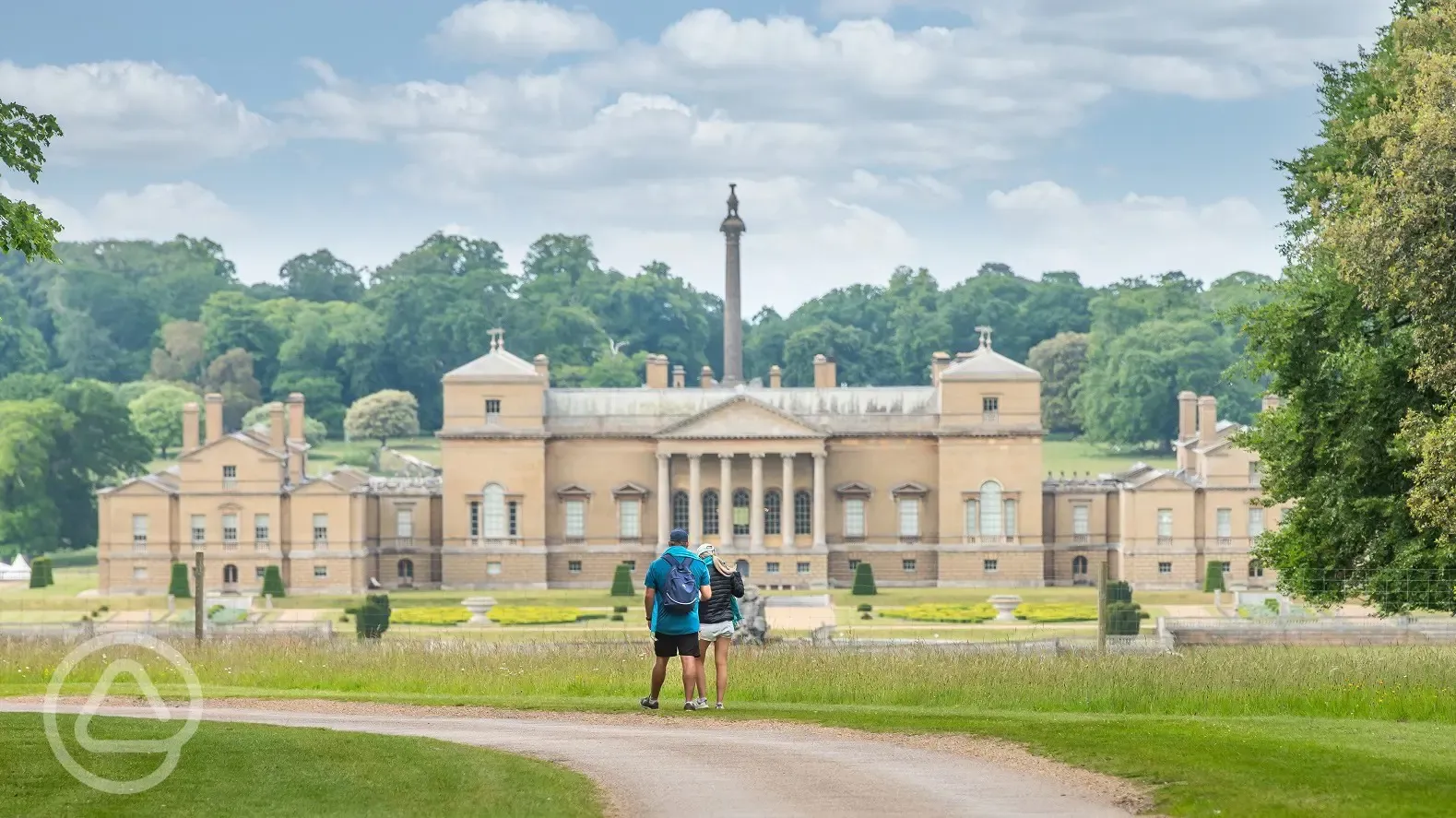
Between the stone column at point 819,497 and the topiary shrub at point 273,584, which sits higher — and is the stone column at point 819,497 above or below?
above

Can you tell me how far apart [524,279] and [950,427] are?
88618mm

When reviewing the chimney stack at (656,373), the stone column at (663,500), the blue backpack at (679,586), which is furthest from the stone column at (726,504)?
the blue backpack at (679,586)

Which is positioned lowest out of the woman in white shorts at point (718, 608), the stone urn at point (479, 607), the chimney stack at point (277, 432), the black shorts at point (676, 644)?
the stone urn at point (479, 607)

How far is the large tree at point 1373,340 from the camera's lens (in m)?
29.0

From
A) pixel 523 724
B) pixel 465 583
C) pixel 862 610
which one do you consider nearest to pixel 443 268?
pixel 465 583

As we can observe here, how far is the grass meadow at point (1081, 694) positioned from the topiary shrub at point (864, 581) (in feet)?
119

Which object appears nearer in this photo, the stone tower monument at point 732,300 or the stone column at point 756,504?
the stone column at point 756,504

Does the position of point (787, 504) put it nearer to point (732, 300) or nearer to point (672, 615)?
point (732, 300)

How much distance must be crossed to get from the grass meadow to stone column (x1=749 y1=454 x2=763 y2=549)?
40.3 meters

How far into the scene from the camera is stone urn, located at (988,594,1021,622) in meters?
61.0

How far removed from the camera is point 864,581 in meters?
72.9

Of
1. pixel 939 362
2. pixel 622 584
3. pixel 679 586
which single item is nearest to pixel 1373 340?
pixel 679 586

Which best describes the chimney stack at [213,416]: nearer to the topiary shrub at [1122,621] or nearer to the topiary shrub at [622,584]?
the topiary shrub at [622,584]

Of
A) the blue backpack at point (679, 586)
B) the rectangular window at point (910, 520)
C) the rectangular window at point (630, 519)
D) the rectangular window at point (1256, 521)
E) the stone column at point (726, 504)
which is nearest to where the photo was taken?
the blue backpack at point (679, 586)
